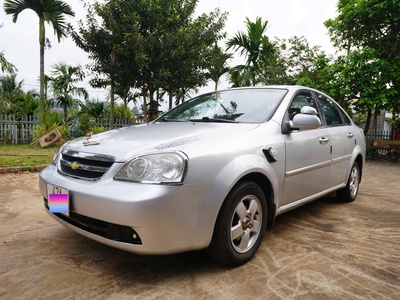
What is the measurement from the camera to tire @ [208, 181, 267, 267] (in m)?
2.05

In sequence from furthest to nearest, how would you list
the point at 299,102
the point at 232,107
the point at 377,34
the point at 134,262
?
the point at 377,34 → the point at 299,102 → the point at 232,107 → the point at 134,262

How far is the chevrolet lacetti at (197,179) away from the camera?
5.95 feet

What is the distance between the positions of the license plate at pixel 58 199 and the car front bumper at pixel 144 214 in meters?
0.05

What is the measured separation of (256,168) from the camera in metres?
2.23

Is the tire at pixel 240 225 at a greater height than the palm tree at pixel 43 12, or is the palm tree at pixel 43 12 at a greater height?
the palm tree at pixel 43 12

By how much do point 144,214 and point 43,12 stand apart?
38.8 ft

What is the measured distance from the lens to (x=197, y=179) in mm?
1873

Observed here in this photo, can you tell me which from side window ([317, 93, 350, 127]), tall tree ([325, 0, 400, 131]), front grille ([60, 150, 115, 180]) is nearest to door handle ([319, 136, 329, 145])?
side window ([317, 93, 350, 127])

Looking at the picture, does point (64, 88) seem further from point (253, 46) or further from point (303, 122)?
point (303, 122)

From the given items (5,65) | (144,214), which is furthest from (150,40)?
(144,214)

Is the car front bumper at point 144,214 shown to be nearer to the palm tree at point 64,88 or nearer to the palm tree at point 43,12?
the palm tree at point 43,12

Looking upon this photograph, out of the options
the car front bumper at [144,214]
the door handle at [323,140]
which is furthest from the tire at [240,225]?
the door handle at [323,140]

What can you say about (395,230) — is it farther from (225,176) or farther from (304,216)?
(225,176)

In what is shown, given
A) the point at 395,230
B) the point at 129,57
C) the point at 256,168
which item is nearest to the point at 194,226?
the point at 256,168
